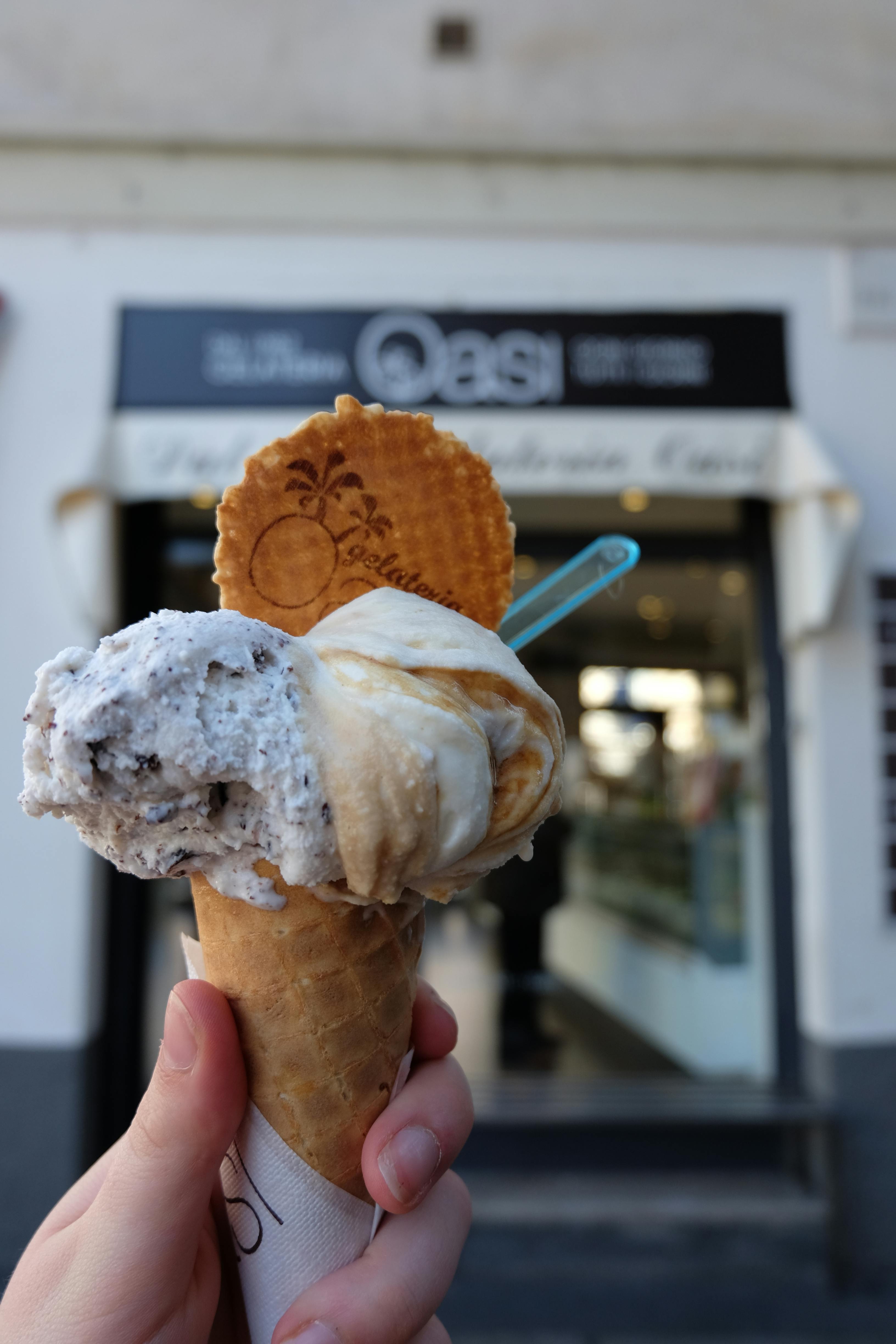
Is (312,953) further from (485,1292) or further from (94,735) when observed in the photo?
(485,1292)

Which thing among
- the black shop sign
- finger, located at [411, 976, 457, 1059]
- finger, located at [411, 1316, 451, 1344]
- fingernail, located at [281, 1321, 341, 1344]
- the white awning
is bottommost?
finger, located at [411, 1316, 451, 1344]

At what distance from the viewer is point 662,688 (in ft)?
15.0

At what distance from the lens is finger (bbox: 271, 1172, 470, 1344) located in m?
0.97

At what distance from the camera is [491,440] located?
3.52 m

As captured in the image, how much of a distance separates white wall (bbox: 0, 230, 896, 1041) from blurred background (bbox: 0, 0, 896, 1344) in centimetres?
1

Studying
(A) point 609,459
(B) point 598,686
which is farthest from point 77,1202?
(B) point 598,686

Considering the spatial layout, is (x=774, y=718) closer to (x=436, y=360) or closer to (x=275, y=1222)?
(x=436, y=360)

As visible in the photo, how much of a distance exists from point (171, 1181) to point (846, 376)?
13.1 feet

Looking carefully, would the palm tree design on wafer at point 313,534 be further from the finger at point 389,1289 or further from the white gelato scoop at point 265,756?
the finger at point 389,1289

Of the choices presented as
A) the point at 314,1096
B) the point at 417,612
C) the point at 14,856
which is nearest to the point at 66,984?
the point at 14,856

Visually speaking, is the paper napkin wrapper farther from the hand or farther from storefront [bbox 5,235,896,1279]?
storefront [bbox 5,235,896,1279]

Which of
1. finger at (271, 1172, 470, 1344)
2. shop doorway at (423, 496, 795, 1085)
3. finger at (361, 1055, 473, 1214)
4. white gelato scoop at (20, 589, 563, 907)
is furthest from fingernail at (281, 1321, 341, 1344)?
shop doorway at (423, 496, 795, 1085)

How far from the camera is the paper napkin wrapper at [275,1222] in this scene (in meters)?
1.03

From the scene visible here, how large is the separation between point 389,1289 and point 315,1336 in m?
0.11
